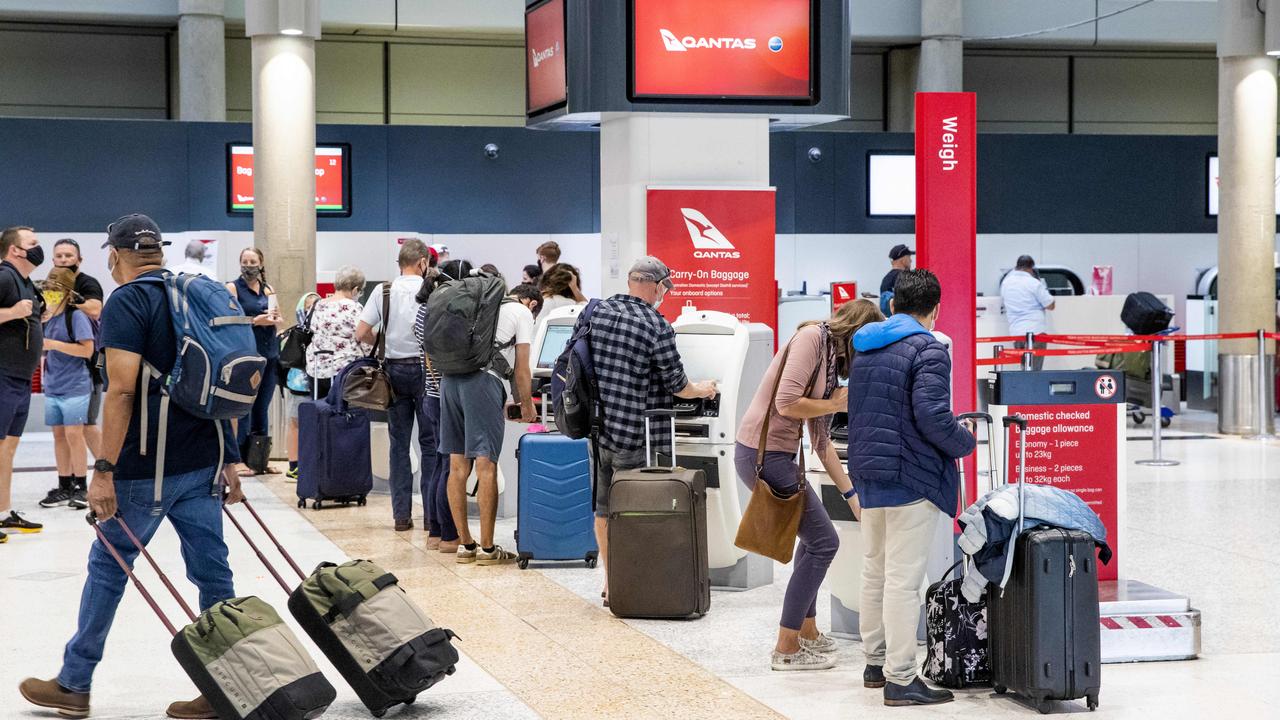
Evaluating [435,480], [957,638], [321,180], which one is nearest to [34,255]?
[435,480]

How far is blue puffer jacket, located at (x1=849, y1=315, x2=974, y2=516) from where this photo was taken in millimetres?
4590

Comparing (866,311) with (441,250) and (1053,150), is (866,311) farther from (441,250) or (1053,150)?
(1053,150)

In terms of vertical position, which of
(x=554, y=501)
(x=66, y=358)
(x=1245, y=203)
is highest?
(x=1245, y=203)

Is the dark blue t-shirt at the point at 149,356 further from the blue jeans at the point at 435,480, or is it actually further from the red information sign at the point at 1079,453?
the red information sign at the point at 1079,453

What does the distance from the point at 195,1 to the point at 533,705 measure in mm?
13586

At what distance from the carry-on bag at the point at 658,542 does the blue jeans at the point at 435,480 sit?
5.68 ft

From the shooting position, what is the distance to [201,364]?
Result: 4.43 m

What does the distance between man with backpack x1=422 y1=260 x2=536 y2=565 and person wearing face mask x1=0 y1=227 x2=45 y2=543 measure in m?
2.24

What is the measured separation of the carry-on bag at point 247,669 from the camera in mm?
4188

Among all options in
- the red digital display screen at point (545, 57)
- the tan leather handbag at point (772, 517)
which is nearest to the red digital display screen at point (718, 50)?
the red digital display screen at point (545, 57)

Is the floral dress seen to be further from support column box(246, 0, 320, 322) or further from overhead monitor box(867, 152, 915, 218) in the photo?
overhead monitor box(867, 152, 915, 218)

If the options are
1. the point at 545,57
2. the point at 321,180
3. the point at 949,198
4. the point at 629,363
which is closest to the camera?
the point at 629,363

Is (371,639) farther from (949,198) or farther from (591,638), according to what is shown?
(949,198)

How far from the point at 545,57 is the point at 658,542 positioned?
129 inches
